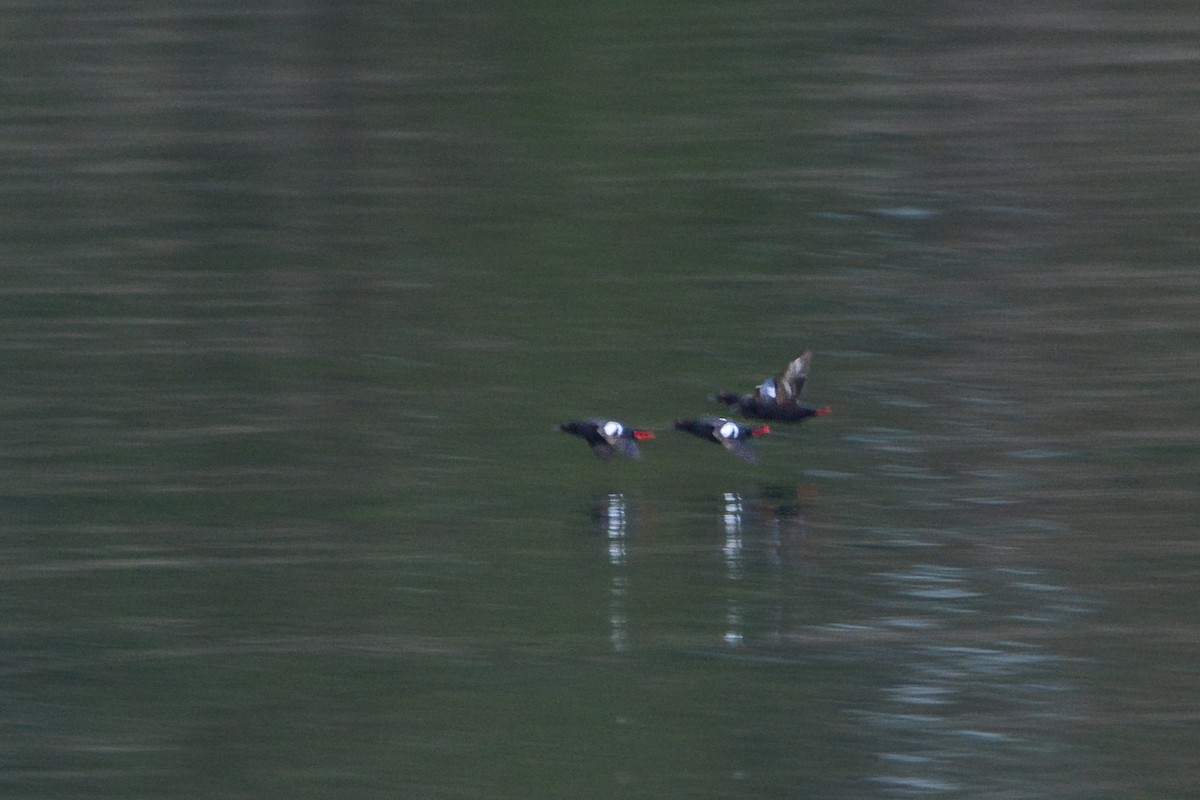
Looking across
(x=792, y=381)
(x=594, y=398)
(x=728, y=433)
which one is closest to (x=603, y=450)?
(x=728, y=433)

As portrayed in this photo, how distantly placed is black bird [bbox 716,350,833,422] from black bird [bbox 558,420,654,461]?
0.30 m

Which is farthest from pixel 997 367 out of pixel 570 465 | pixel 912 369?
pixel 570 465

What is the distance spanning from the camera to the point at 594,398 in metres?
5.48

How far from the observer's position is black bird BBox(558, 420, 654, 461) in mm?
4949

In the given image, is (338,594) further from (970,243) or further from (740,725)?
(970,243)

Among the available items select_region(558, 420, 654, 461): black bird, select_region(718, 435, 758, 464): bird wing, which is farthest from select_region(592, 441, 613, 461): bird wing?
select_region(718, 435, 758, 464): bird wing

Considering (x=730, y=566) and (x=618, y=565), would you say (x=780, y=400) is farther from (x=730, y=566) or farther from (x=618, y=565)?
(x=618, y=565)

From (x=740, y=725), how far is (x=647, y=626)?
19.2 inches

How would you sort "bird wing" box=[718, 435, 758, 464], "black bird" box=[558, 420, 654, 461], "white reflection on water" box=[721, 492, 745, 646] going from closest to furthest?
1. "white reflection on water" box=[721, 492, 745, 646]
2. "bird wing" box=[718, 435, 758, 464]
3. "black bird" box=[558, 420, 654, 461]

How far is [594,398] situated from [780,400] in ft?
2.34

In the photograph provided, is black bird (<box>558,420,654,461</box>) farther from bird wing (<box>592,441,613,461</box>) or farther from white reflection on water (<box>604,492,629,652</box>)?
white reflection on water (<box>604,492,629,652</box>)

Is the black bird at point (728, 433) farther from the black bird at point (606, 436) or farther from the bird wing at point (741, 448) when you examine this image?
the black bird at point (606, 436)

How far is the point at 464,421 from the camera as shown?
541 centimetres

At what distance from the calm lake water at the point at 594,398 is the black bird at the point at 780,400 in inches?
7.3
